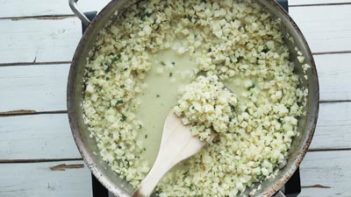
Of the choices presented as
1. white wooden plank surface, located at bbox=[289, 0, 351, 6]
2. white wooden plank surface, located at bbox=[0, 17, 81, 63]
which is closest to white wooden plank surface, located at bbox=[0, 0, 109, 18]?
white wooden plank surface, located at bbox=[0, 17, 81, 63]

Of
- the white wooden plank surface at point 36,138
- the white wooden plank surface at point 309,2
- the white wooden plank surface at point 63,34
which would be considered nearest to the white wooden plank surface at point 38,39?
the white wooden plank surface at point 63,34

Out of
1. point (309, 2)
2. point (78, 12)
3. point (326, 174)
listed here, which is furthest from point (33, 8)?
point (326, 174)

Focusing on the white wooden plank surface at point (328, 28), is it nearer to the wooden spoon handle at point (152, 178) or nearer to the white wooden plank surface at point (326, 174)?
the white wooden plank surface at point (326, 174)

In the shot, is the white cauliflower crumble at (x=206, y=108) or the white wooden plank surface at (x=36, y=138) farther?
the white wooden plank surface at (x=36, y=138)

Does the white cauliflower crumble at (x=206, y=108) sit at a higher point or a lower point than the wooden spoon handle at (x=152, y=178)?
higher

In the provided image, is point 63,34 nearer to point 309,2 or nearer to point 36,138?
point 36,138

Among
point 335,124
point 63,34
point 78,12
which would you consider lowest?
point 335,124

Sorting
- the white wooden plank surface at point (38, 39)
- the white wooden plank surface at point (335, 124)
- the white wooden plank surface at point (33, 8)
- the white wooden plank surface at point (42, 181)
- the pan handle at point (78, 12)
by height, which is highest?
the pan handle at point (78, 12)

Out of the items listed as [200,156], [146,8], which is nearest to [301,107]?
[200,156]
